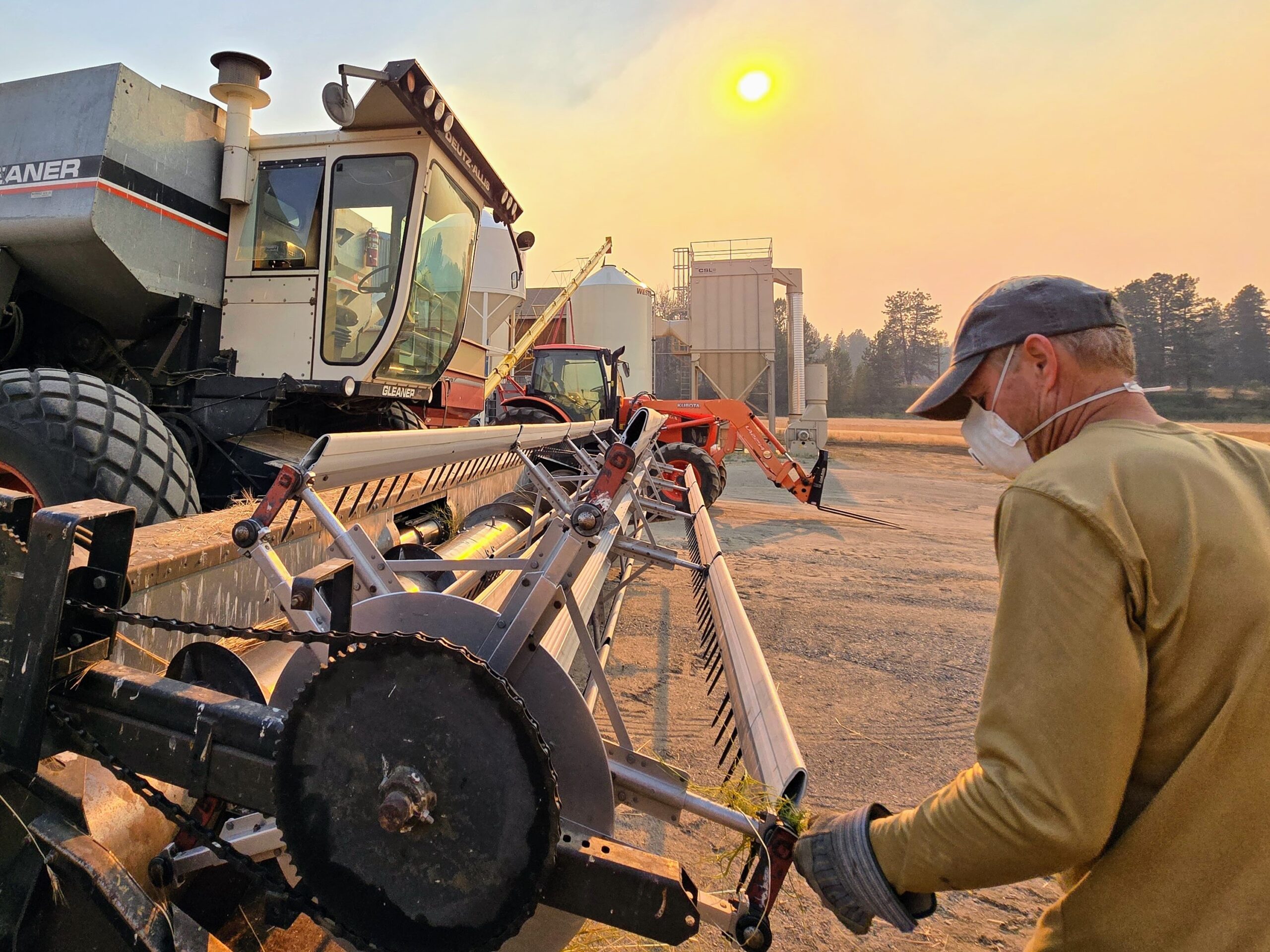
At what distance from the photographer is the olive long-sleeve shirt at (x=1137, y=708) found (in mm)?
835

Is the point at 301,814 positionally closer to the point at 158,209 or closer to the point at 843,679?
the point at 843,679

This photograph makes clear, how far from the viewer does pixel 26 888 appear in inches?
41.0

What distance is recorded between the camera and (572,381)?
8727 millimetres

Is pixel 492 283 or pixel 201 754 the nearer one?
pixel 201 754

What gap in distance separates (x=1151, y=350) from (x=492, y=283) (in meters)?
Result: 47.0

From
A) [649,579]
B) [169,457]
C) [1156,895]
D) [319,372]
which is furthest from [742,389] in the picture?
[1156,895]

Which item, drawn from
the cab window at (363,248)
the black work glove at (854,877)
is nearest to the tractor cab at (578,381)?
the cab window at (363,248)

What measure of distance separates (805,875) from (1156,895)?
47 cm

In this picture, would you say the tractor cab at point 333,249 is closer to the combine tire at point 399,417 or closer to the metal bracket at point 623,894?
the combine tire at point 399,417

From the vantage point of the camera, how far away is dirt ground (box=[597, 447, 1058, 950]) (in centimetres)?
199

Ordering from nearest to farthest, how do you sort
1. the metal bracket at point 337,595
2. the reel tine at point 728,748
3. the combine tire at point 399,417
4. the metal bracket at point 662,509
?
the metal bracket at point 337,595 < the reel tine at point 728,748 < the metal bracket at point 662,509 < the combine tire at point 399,417

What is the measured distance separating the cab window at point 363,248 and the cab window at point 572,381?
4504mm

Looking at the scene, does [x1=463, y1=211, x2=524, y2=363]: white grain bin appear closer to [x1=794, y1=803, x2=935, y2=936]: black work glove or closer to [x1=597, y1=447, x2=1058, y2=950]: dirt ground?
[x1=597, y1=447, x2=1058, y2=950]: dirt ground

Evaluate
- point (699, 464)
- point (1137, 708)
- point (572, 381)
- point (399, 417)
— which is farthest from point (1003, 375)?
point (572, 381)
